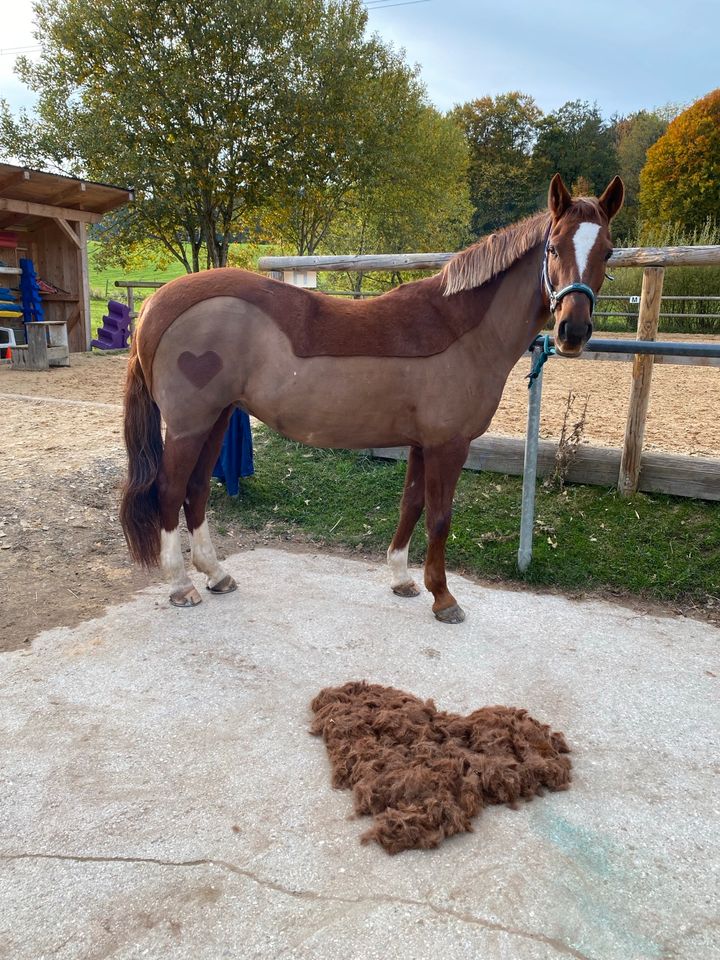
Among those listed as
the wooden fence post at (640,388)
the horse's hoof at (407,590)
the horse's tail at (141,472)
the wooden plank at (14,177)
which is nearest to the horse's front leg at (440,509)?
the horse's hoof at (407,590)

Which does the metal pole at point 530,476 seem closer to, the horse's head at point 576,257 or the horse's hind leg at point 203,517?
the horse's head at point 576,257

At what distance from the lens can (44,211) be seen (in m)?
10.8

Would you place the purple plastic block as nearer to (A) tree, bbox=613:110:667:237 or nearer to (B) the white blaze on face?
(B) the white blaze on face

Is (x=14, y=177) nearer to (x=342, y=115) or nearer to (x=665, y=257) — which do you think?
(x=342, y=115)

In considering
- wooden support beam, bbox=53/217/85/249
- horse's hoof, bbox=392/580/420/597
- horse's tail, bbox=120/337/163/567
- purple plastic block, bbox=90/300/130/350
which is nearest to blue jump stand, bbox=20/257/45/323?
wooden support beam, bbox=53/217/85/249

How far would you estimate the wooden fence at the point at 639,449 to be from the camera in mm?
3709

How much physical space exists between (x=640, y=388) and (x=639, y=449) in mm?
368

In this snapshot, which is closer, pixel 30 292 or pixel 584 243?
pixel 584 243

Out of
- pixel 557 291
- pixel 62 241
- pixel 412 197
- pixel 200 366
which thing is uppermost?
pixel 412 197

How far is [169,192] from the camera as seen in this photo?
14414 mm

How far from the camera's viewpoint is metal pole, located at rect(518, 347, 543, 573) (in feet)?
11.2

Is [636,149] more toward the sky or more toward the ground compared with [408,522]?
more toward the sky

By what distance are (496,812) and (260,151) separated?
15.6 metres

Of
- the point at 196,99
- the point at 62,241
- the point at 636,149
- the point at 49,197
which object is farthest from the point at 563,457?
the point at 636,149
